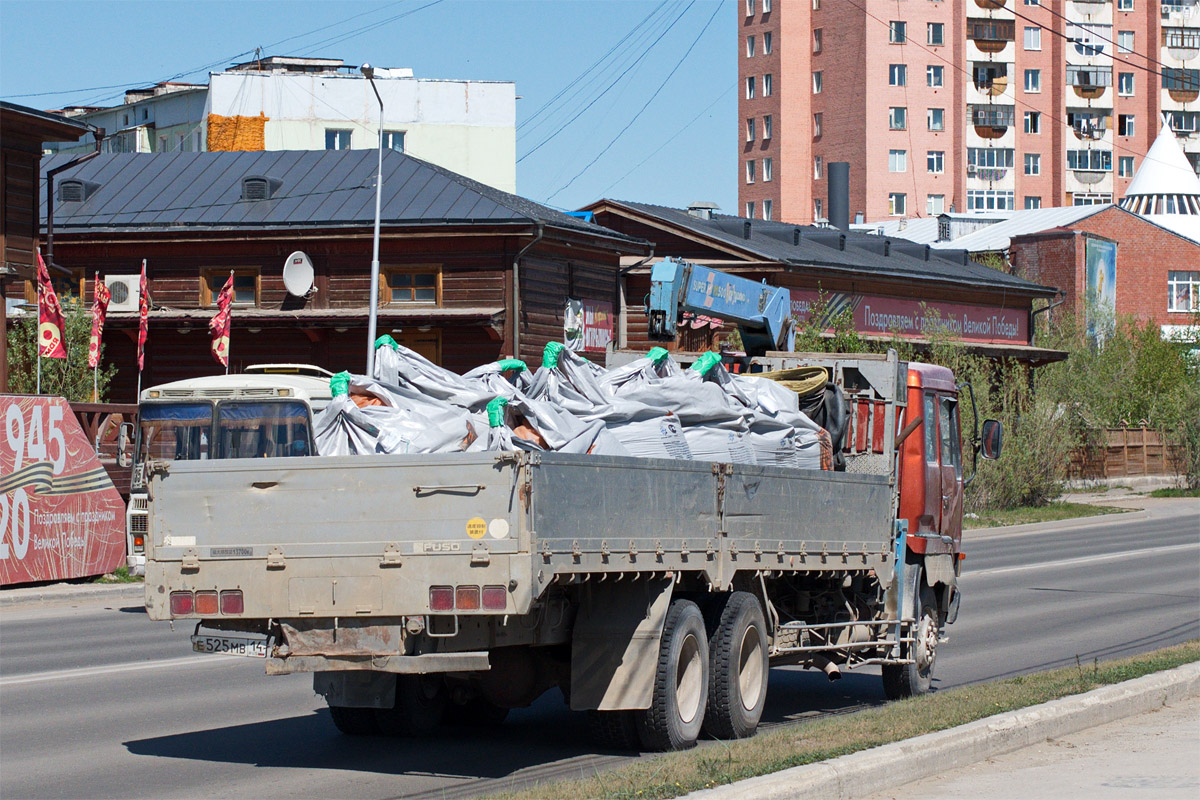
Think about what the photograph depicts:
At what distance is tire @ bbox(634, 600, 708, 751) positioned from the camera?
8789 millimetres

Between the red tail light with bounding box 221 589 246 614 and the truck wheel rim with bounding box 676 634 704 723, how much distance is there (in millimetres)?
2538

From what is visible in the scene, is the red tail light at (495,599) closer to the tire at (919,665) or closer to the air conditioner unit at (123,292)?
the tire at (919,665)

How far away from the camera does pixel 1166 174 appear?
9269cm

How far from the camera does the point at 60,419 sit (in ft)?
73.3

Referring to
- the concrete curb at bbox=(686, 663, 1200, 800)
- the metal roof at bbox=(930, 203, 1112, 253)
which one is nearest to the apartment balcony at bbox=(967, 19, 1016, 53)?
the metal roof at bbox=(930, 203, 1112, 253)

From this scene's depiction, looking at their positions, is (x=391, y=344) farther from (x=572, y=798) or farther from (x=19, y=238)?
(x=19, y=238)

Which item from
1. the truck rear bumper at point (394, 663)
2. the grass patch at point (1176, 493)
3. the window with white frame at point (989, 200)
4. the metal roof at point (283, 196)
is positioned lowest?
the grass patch at point (1176, 493)

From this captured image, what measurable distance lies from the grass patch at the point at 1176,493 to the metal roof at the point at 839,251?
27.1 feet

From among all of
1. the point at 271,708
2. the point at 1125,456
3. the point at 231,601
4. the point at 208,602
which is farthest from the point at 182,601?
the point at 1125,456

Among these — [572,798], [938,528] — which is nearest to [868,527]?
[938,528]

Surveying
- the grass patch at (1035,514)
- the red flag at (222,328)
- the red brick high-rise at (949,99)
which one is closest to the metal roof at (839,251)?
the grass patch at (1035,514)

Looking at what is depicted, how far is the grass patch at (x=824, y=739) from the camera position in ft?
23.9

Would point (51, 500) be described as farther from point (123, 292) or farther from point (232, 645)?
point (123, 292)

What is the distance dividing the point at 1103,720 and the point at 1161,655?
2998 mm
